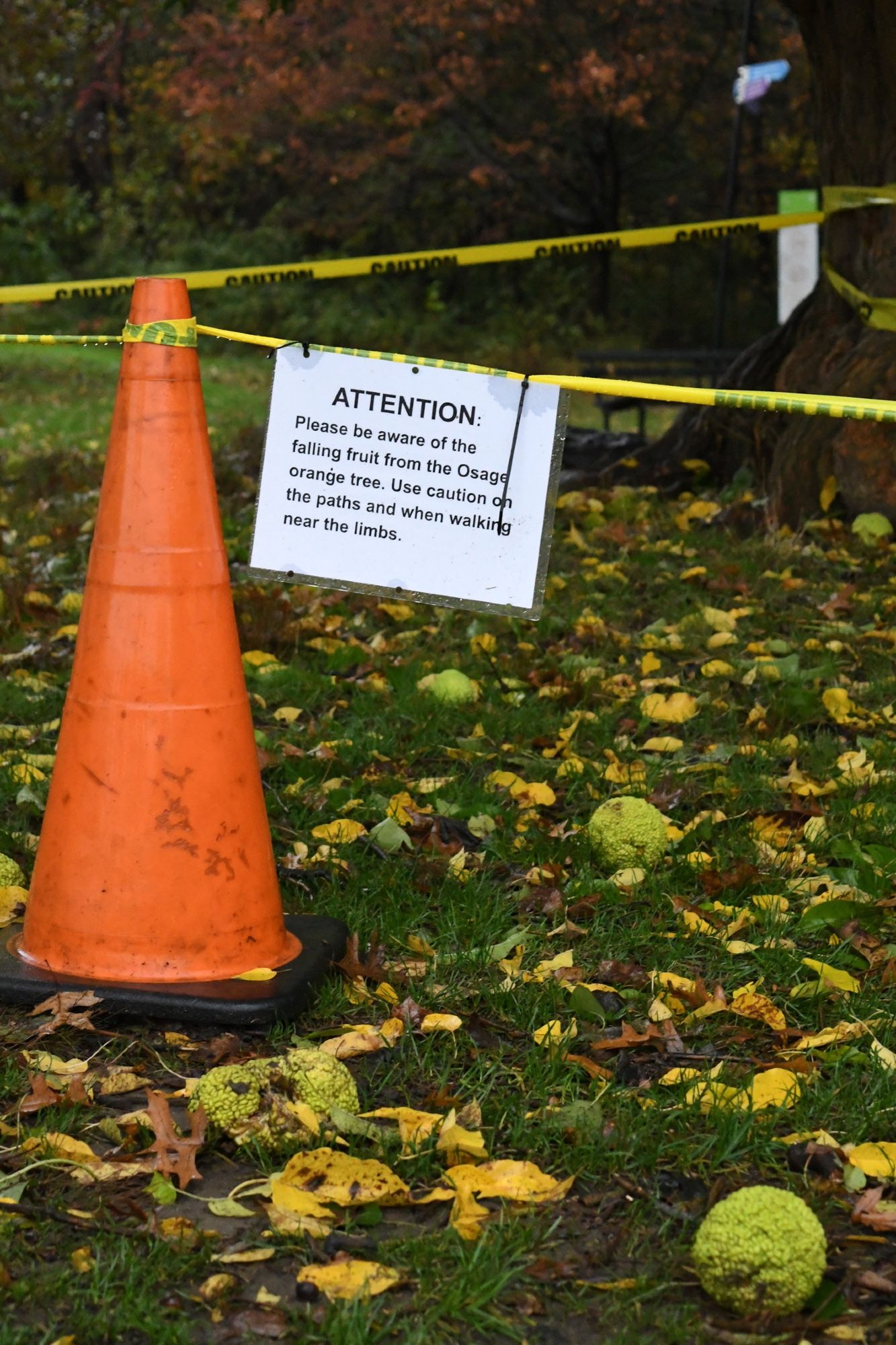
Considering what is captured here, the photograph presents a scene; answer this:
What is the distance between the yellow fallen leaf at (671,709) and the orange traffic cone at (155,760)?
1.80 metres

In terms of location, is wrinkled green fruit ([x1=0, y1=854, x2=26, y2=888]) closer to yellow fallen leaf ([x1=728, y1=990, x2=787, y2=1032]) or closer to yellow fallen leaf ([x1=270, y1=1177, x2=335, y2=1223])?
yellow fallen leaf ([x1=270, y1=1177, x2=335, y2=1223])

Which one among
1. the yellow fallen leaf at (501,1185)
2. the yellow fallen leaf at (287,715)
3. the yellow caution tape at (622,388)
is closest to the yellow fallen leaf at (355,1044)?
the yellow fallen leaf at (501,1185)

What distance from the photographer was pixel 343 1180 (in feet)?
7.43

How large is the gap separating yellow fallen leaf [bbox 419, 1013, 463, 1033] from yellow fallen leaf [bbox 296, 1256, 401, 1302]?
2.20ft

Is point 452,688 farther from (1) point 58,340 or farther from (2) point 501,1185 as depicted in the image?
(2) point 501,1185

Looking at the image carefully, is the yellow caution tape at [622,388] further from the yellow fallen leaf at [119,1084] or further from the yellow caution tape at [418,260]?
the yellow caution tape at [418,260]

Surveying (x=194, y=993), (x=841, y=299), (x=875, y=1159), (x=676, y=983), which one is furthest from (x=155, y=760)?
(x=841, y=299)

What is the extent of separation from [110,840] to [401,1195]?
3.07 ft

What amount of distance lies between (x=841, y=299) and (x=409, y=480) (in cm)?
506

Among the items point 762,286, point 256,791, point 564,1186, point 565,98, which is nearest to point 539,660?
point 256,791

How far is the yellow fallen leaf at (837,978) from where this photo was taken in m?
2.90

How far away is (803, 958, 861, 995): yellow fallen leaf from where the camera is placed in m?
2.90

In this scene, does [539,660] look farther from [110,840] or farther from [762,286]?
[762,286]

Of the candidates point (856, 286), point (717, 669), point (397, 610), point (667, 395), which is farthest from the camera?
point (856, 286)
